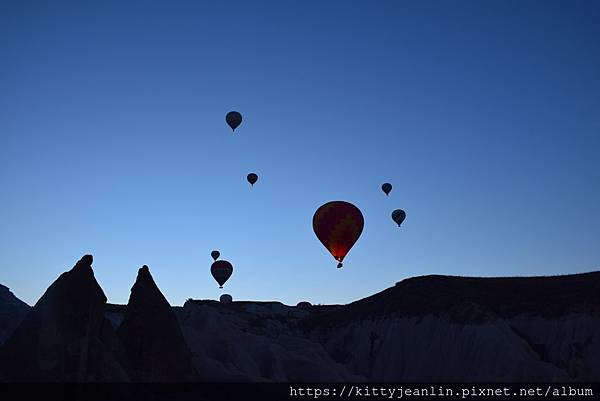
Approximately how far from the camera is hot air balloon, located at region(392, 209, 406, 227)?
183 feet

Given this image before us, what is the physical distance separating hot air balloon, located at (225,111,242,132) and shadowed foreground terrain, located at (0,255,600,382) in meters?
17.0

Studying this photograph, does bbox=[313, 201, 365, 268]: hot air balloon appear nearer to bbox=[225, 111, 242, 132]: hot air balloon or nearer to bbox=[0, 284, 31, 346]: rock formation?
bbox=[225, 111, 242, 132]: hot air balloon

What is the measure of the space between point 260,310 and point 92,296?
60959 mm

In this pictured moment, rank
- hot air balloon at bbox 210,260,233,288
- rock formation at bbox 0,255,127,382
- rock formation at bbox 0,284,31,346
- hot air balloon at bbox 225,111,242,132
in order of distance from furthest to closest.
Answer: hot air balloon at bbox 210,260,233,288 < hot air balloon at bbox 225,111,242,132 < rock formation at bbox 0,284,31,346 < rock formation at bbox 0,255,127,382

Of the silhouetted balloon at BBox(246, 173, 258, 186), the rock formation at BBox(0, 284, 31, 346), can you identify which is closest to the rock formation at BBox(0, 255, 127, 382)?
the rock formation at BBox(0, 284, 31, 346)

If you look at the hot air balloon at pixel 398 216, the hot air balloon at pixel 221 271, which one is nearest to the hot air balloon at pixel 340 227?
the hot air balloon at pixel 398 216

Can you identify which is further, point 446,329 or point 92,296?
point 446,329

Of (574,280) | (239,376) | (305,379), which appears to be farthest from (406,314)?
(239,376)

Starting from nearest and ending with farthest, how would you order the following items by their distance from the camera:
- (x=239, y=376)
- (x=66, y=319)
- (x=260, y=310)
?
1. (x=66, y=319)
2. (x=239, y=376)
3. (x=260, y=310)

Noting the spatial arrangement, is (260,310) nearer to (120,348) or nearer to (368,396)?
(368,396)

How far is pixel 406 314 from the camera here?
52.8 metres

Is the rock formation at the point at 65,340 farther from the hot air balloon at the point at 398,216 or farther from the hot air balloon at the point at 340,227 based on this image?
the hot air balloon at the point at 398,216

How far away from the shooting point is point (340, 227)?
43.3 m

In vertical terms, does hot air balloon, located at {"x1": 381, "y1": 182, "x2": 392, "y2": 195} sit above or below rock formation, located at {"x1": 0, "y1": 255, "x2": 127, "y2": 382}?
above
